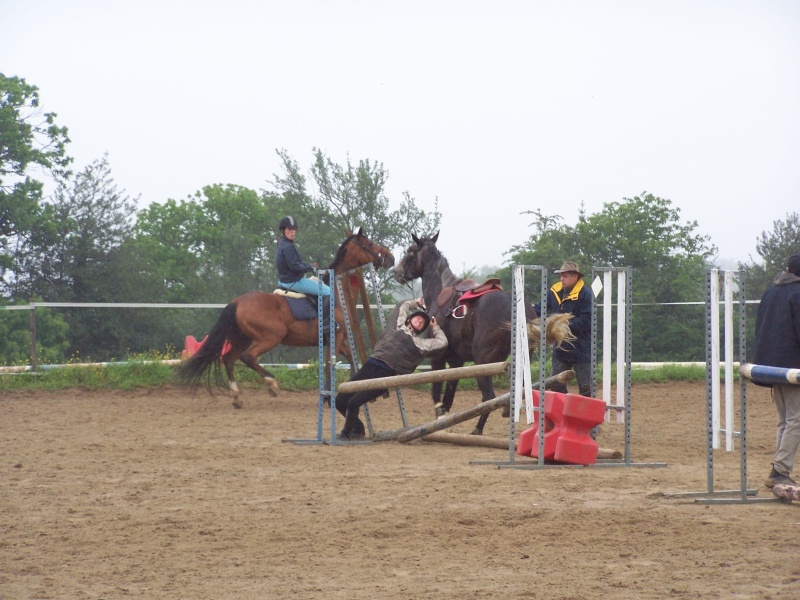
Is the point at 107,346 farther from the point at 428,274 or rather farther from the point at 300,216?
the point at 300,216

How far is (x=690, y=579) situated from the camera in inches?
187

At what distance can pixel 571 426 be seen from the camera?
28.2 ft

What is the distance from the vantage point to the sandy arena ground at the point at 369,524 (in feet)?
15.7

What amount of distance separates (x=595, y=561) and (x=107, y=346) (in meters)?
15.8

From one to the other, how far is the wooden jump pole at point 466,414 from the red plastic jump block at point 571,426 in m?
0.66

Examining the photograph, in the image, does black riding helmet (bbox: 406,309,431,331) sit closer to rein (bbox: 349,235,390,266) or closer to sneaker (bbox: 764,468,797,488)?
rein (bbox: 349,235,390,266)

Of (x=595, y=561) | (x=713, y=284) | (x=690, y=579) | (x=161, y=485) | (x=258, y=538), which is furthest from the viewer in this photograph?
(x=161, y=485)

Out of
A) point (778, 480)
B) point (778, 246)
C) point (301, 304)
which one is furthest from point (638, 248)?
point (778, 480)

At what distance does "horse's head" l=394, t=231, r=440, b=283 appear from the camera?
1212 centimetres

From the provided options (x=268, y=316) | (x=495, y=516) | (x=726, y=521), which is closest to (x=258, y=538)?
(x=495, y=516)

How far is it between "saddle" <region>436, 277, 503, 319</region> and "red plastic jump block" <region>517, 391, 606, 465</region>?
98.3 inches

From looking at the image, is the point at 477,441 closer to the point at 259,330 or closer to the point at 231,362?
the point at 259,330

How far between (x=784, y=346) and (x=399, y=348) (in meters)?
4.33

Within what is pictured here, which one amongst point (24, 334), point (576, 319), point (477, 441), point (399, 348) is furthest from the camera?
point (24, 334)
